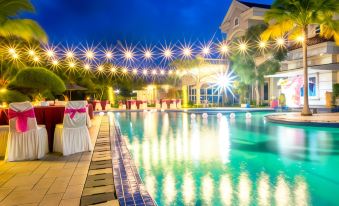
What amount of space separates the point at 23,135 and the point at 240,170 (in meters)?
3.90

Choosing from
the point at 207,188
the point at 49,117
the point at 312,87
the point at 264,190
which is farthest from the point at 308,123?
the point at 312,87

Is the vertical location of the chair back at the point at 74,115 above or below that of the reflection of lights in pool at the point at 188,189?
above

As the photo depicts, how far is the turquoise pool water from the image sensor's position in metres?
3.43

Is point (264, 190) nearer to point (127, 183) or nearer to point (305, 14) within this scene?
point (127, 183)

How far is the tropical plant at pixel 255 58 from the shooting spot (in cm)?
2138

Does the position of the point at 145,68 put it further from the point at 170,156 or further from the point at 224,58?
the point at 170,156

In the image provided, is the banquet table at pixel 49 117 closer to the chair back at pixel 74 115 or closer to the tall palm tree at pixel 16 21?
the chair back at pixel 74 115

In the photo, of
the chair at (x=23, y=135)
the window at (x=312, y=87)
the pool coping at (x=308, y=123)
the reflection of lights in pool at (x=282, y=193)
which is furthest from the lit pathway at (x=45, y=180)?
the window at (x=312, y=87)

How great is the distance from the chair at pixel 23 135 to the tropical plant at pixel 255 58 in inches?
750

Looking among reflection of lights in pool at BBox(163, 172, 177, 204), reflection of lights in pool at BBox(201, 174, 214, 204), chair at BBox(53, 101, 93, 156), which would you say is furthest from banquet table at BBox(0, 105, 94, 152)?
reflection of lights in pool at BBox(201, 174, 214, 204)

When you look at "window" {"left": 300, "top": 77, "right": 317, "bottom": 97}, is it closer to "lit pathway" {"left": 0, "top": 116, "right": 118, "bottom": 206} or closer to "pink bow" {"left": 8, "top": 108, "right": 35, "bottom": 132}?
"lit pathway" {"left": 0, "top": 116, "right": 118, "bottom": 206}

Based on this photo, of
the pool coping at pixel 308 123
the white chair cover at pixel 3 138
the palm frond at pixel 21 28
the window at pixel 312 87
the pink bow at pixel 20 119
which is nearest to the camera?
the pink bow at pixel 20 119

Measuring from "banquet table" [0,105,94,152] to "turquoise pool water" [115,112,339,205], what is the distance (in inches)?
71.5

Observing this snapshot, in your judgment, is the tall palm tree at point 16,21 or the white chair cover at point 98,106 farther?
the white chair cover at point 98,106
